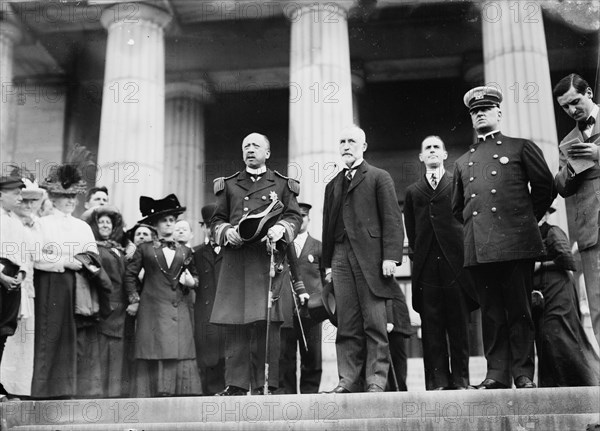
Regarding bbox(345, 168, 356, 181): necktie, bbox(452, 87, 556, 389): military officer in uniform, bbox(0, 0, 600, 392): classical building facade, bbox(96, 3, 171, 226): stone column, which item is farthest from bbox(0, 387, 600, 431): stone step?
bbox(96, 3, 171, 226): stone column

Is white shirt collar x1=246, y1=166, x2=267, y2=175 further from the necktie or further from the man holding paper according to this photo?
the man holding paper

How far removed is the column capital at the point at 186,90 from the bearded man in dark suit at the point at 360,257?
934cm

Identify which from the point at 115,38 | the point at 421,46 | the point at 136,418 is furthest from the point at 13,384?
the point at 421,46

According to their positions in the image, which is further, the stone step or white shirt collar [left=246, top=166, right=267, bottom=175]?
white shirt collar [left=246, top=166, right=267, bottom=175]

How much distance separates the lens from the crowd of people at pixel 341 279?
274 inches

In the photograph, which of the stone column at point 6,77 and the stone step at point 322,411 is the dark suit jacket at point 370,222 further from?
the stone column at point 6,77

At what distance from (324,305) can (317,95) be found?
5897mm

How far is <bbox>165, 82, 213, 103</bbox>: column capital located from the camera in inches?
650

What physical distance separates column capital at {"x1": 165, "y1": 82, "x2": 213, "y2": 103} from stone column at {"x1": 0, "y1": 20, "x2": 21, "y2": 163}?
9.12 ft

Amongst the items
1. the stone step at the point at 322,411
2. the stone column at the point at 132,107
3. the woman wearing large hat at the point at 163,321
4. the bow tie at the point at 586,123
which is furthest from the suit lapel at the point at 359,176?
the stone column at the point at 132,107

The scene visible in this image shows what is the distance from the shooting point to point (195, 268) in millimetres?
9461

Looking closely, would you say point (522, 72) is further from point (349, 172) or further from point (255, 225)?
point (255, 225)

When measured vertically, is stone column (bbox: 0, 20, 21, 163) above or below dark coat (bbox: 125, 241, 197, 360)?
above

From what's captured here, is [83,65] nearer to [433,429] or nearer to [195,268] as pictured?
[195,268]
